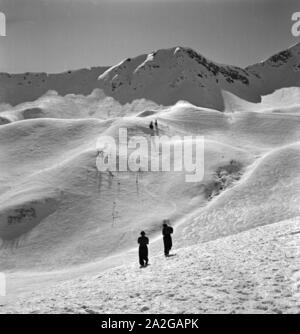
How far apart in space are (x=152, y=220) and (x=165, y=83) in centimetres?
12901

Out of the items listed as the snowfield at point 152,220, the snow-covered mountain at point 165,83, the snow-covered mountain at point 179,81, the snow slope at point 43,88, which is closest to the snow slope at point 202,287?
the snowfield at point 152,220

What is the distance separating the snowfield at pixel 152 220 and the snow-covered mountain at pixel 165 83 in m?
48.1

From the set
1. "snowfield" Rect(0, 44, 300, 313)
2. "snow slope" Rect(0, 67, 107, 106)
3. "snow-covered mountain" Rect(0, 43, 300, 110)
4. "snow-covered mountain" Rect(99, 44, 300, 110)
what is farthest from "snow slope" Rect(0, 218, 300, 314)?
"snow slope" Rect(0, 67, 107, 106)

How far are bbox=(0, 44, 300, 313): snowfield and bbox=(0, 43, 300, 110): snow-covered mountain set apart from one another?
48.1 meters

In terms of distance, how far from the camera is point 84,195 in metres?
49.8

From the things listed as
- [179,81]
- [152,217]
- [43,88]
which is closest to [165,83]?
[179,81]

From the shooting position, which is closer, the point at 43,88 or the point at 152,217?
the point at 152,217

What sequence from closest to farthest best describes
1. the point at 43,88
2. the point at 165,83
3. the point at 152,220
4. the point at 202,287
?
the point at 202,287 → the point at 152,220 → the point at 165,83 → the point at 43,88

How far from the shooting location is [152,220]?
140 feet

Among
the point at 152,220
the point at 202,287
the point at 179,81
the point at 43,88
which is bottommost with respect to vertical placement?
the point at 202,287

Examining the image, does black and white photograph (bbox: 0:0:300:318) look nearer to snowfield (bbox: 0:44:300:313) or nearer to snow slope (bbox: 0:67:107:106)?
snowfield (bbox: 0:44:300:313)

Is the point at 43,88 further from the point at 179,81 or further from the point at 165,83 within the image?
the point at 179,81

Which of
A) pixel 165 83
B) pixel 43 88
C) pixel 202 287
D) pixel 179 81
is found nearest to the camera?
pixel 202 287

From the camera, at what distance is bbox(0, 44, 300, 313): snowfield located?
47.8ft
